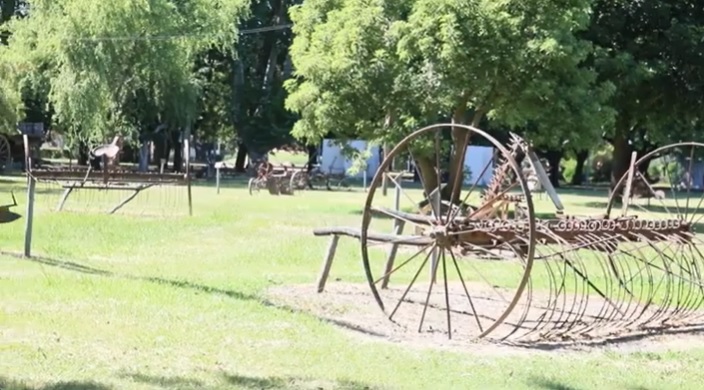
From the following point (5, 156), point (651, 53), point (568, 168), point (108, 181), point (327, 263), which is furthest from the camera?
point (568, 168)

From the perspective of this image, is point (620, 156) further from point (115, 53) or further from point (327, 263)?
point (327, 263)

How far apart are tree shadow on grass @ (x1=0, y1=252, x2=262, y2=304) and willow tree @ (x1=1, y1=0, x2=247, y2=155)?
1923cm

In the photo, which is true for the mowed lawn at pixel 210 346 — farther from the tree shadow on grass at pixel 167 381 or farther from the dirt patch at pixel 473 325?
the dirt patch at pixel 473 325

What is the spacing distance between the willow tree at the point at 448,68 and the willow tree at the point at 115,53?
11351mm

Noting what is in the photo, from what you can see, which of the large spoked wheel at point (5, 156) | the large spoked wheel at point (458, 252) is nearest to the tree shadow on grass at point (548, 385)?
the large spoked wheel at point (458, 252)

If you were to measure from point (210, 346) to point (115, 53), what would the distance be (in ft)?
83.1

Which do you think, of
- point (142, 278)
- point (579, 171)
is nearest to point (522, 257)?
point (142, 278)

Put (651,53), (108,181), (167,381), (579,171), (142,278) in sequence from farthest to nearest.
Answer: (579,171) < (651,53) < (108,181) < (142,278) < (167,381)

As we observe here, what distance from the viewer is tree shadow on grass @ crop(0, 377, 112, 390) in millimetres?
5891

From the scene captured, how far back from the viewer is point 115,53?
3127 cm

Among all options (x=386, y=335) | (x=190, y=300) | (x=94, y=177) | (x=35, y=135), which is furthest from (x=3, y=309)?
(x=35, y=135)

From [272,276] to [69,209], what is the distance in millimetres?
9799

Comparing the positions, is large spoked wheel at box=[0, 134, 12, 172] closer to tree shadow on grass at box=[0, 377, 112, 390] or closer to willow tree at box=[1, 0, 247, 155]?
willow tree at box=[1, 0, 247, 155]

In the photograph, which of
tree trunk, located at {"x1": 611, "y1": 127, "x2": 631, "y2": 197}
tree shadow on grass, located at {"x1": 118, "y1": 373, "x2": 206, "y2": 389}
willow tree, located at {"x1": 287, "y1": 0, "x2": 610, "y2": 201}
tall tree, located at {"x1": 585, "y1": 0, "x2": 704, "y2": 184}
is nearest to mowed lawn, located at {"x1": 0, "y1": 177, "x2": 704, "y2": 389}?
tree shadow on grass, located at {"x1": 118, "y1": 373, "x2": 206, "y2": 389}
